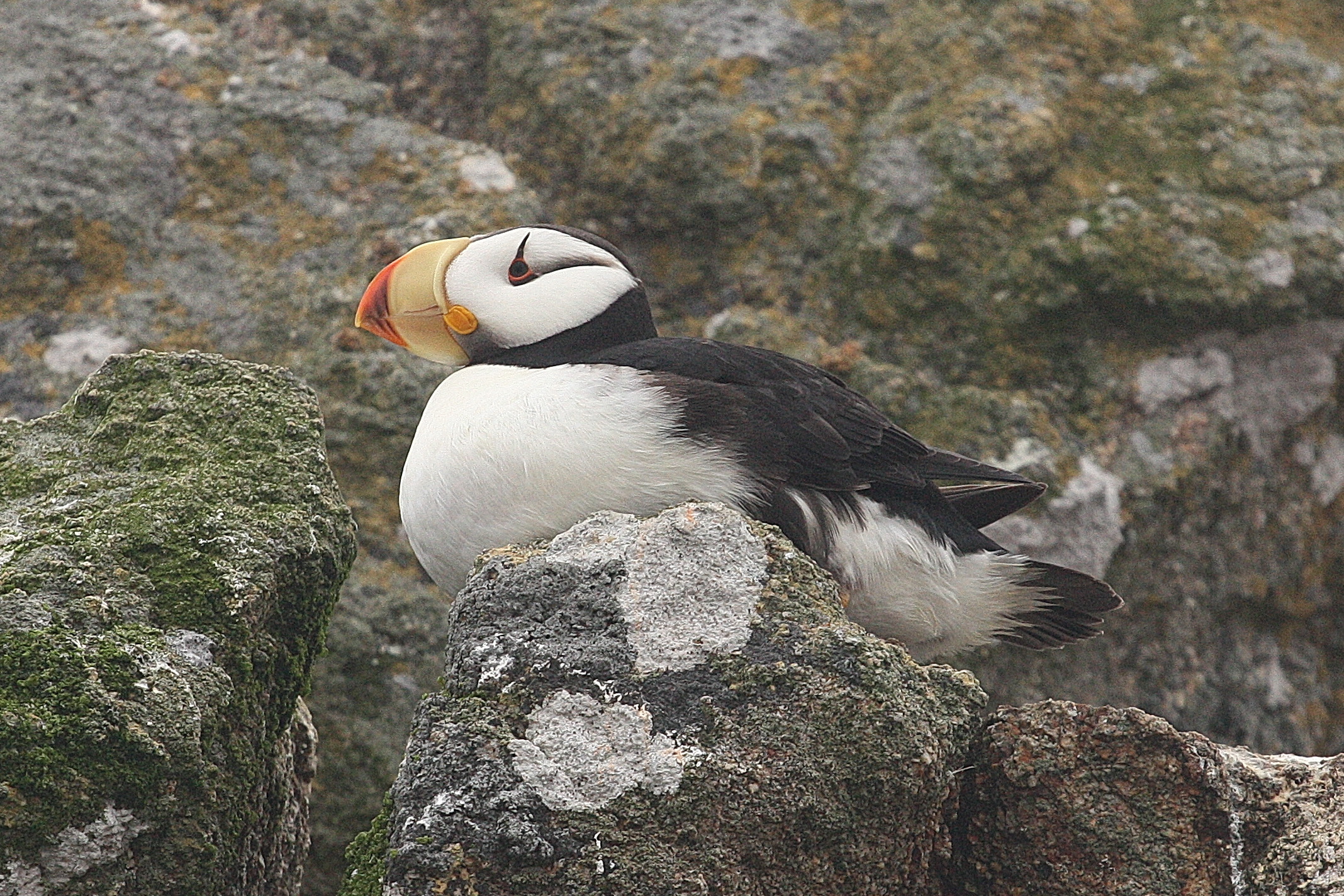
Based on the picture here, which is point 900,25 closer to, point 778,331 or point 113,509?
point 778,331

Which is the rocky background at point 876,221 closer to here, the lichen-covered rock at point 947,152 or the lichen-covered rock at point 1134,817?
the lichen-covered rock at point 947,152

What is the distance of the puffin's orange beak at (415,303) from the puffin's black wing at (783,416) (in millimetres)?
398

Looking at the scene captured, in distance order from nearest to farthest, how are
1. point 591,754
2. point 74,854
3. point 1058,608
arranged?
1. point 74,854
2. point 591,754
3. point 1058,608

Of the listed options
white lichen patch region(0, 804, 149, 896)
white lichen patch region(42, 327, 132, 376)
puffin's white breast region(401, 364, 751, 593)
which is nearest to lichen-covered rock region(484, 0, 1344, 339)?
white lichen patch region(42, 327, 132, 376)

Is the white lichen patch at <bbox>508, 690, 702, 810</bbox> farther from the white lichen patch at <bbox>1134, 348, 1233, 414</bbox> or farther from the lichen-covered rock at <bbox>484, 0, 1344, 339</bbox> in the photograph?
the white lichen patch at <bbox>1134, 348, 1233, 414</bbox>

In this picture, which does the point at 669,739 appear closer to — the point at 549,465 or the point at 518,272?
the point at 549,465

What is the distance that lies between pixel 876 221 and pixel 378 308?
8.74ft

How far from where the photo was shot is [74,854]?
7.52 ft

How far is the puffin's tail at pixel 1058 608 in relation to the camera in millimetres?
3607

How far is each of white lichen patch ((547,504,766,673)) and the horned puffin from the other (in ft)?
1.02

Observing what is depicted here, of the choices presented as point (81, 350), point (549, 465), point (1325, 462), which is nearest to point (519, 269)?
point (549, 465)

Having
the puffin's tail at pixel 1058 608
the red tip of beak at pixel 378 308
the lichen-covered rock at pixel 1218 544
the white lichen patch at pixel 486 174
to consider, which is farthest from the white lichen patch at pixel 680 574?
the white lichen patch at pixel 486 174

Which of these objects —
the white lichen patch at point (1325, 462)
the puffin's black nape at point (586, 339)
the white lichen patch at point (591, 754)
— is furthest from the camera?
the white lichen patch at point (1325, 462)

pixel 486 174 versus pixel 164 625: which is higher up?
pixel 164 625
